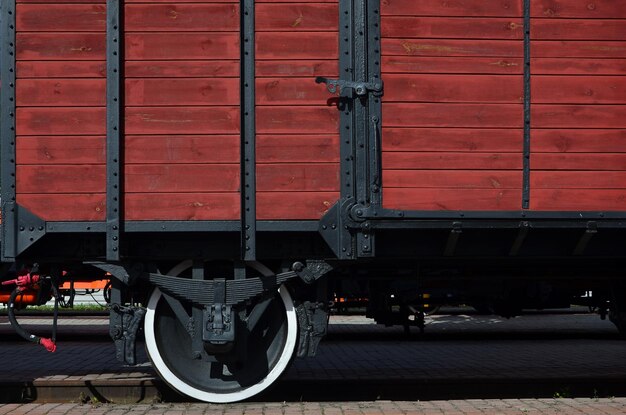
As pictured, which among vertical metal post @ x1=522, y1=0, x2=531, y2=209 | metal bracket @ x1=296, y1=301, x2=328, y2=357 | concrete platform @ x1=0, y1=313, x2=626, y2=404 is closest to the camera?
vertical metal post @ x1=522, y1=0, x2=531, y2=209

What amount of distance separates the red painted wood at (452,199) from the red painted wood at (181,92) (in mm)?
1428

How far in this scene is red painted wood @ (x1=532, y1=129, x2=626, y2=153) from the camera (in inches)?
296

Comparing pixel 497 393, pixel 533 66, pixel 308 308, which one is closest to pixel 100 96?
pixel 308 308

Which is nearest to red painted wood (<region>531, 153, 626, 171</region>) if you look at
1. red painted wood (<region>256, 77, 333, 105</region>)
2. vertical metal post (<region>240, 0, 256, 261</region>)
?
red painted wood (<region>256, 77, 333, 105</region>)

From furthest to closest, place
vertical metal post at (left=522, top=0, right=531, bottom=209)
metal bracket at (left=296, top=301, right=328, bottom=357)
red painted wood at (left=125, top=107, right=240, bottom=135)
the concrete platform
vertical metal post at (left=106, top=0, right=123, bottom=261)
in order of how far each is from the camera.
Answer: the concrete platform → metal bracket at (left=296, top=301, right=328, bottom=357) → vertical metal post at (left=522, top=0, right=531, bottom=209) → red painted wood at (left=125, top=107, right=240, bottom=135) → vertical metal post at (left=106, top=0, right=123, bottom=261)

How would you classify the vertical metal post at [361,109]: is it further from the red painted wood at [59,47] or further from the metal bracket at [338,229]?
the red painted wood at [59,47]

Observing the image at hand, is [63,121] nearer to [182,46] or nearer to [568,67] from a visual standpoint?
[182,46]

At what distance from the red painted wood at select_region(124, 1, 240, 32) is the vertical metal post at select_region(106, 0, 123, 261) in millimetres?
136

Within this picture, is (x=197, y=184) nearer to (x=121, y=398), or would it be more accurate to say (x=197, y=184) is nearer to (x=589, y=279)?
(x=121, y=398)

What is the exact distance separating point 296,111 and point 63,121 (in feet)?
5.85

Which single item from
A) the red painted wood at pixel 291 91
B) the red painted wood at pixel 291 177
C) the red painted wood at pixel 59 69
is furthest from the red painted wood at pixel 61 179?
the red painted wood at pixel 291 91

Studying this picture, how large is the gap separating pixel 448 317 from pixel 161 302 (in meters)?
12.1

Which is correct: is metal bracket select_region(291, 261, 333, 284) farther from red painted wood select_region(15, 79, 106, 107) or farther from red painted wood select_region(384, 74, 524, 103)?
red painted wood select_region(15, 79, 106, 107)

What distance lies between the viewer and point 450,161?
7426mm
